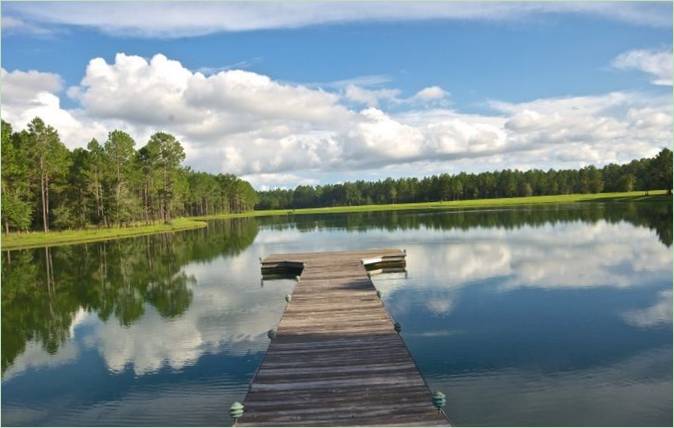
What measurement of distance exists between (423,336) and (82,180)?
233 feet

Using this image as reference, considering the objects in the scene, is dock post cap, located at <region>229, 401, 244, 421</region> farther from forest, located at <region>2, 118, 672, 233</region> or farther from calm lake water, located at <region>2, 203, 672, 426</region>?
forest, located at <region>2, 118, 672, 233</region>

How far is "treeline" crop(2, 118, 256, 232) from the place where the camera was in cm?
6247

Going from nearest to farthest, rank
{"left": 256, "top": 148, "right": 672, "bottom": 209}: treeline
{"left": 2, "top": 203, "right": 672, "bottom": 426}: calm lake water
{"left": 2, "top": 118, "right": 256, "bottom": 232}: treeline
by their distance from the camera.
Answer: {"left": 2, "top": 203, "right": 672, "bottom": 426}: calm lake water, {"left": 2, "top": 118, "right": 256, "bottom": 232}: treeline, {"left": 256, "top": 148, "right": 672, "bottom": 209}: treeline

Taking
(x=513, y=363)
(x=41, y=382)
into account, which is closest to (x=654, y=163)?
(x=513, y=363)

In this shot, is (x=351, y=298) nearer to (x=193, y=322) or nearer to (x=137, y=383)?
(x=193, y=322)

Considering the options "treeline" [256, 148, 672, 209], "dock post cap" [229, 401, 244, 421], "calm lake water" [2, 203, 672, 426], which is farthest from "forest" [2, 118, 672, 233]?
"dock post cap" [229, 401, 244, 421]

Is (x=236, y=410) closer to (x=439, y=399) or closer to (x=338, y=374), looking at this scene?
(x=338, y=374)

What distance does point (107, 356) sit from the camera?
16594mm

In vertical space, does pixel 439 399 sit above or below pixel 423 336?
above

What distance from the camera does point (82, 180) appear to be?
74.8 m

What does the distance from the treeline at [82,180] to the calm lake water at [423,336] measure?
106 feet

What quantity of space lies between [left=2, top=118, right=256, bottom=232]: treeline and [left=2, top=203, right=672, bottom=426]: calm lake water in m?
32.2

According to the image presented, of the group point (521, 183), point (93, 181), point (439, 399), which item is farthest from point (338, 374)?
point (521, 183)

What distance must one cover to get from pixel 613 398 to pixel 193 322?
580 inches
